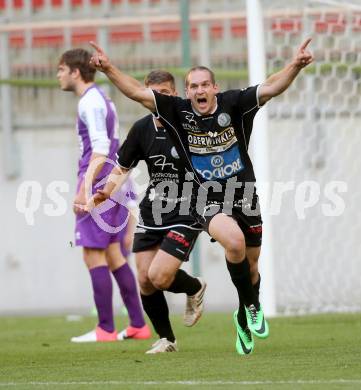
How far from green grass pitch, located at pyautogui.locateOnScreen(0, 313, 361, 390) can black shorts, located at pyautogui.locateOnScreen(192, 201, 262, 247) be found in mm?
724

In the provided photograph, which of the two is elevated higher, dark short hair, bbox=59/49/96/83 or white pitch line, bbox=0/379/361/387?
dark short hair, bbox=59/49/96/83

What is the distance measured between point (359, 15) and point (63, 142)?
443cm

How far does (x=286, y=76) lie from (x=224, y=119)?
52cm

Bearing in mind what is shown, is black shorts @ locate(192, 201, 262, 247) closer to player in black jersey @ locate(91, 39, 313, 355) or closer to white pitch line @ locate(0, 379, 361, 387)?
player in black jersey @ locate(91, 39, 313, 355)

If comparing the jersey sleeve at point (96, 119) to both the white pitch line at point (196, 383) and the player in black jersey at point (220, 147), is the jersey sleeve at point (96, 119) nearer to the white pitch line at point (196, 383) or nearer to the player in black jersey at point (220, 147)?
the player in black jersey at point (220, 147)

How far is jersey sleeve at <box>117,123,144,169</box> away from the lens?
7.59 metres

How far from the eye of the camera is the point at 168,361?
6.65 m

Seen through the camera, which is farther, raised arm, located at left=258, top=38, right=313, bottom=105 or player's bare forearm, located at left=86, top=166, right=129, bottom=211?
player's bare forearm, located at left=86, top=166, right=129, bottom=211


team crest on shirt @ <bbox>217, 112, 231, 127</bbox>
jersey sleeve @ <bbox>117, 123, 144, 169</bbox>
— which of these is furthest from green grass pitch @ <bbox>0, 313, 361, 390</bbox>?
team crest on shirt @ <bbox>217, 112, 231, 127</bbox>

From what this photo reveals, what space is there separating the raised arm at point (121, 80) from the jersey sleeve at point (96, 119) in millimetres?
1648

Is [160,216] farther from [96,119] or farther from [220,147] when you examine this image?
[96,119]

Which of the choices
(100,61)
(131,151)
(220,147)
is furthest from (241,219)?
(100,61)

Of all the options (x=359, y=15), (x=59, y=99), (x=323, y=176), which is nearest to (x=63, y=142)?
(x=59, y=99)

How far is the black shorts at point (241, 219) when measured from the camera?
6.83 m
